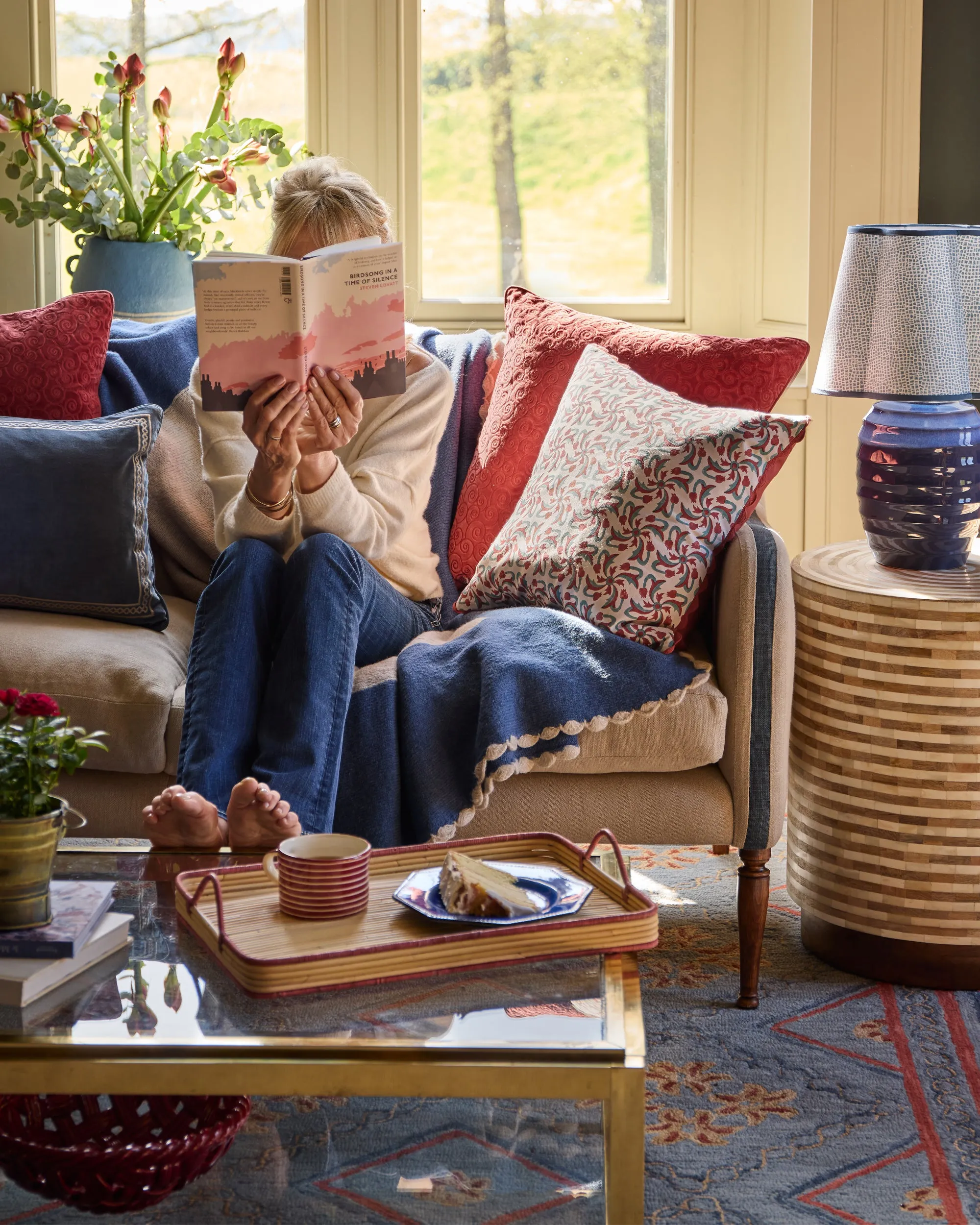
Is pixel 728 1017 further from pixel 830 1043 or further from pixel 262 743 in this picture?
pixel 262 743

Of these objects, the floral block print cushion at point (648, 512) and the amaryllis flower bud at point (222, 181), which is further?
the amaryllis flower bud at point (222, 181)

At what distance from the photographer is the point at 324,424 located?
1918mm

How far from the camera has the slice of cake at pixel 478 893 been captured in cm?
127

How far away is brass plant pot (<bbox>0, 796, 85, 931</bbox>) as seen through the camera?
1175 millimetres

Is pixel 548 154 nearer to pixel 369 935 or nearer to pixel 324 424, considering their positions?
pixel 324 424

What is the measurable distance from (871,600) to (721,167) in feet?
5.75

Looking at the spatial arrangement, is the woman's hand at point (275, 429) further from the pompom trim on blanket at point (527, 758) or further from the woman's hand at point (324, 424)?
the pompom trim on blanket at point (527, 758)

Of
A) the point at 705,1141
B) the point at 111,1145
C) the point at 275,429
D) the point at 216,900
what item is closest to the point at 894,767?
the point at 705,1141

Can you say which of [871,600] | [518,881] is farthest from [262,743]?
[871,600]

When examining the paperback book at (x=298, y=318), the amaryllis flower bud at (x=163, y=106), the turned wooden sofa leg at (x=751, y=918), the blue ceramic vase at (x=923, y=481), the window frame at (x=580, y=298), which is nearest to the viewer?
the paperback book at (x=298, y=318)

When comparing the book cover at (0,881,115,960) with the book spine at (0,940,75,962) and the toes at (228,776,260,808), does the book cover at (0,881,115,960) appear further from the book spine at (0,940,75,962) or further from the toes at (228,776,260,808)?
the toes at (228,776,260,808)

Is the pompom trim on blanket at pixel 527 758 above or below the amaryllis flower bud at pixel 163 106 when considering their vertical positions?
below

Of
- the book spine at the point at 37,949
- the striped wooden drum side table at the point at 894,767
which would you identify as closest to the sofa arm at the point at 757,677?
the striped wooden drum side table at the point at 894,767

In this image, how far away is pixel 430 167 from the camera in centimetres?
341
